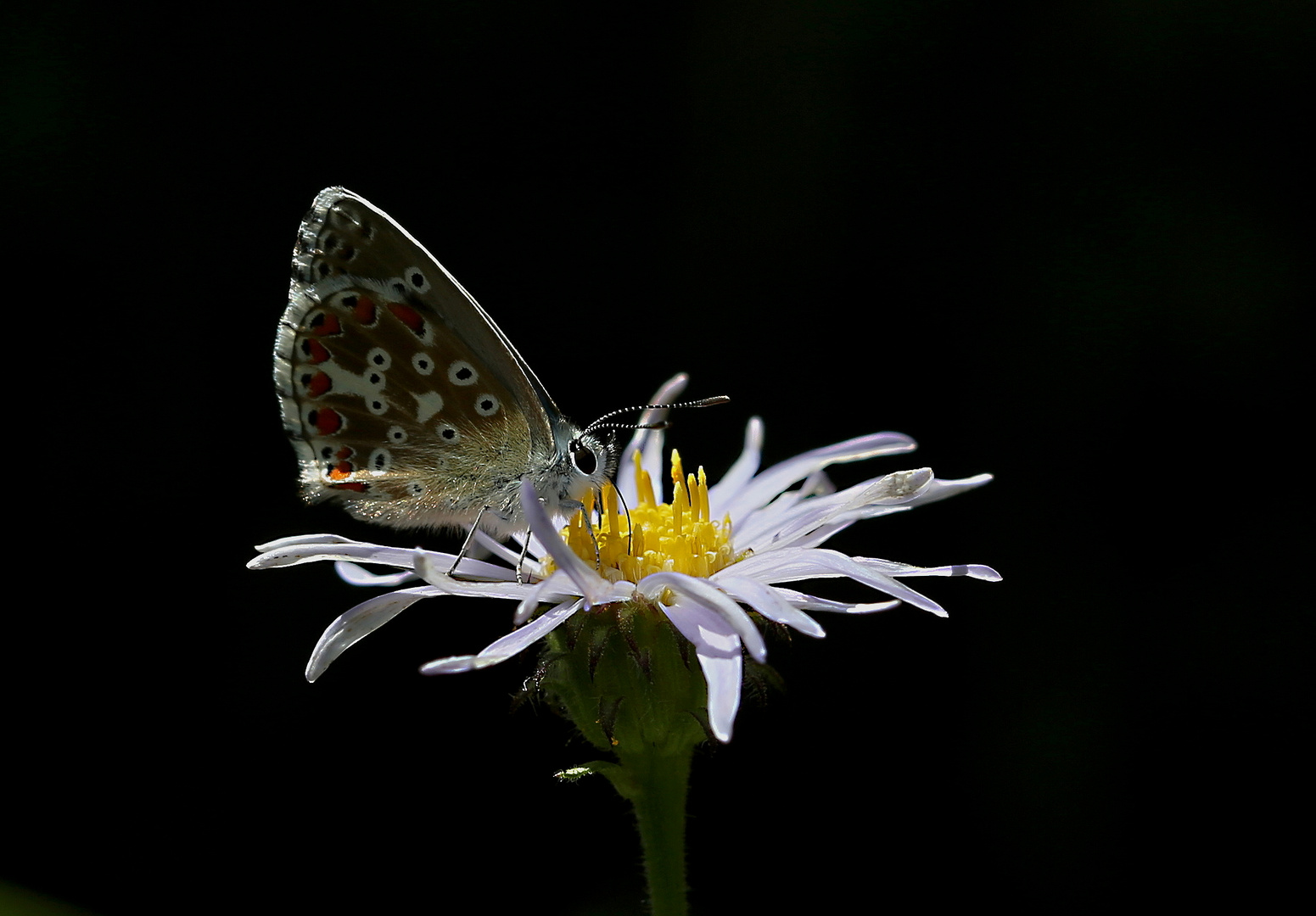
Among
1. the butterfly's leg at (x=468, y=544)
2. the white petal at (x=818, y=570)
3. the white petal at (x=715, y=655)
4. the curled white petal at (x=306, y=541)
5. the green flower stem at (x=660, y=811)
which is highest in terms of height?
the curled white petal at (x=306, y=541)

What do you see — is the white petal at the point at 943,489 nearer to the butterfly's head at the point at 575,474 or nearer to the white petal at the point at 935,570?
the white petal at the point at 935,570

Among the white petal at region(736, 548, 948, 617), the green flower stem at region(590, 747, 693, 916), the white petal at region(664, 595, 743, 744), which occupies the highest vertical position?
the white petal at region(736, 548, 948, 617)

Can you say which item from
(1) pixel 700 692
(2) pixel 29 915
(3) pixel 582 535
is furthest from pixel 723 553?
(2) pixel 29 915

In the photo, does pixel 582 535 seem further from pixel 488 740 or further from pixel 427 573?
pixel 488 740

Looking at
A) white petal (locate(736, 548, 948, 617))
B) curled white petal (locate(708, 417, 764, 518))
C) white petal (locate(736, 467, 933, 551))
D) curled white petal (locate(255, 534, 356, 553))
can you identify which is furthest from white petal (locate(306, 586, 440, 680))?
curled white petal (locate(708, 417, 764, 518))

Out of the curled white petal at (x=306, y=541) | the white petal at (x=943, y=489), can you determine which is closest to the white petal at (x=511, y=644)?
the curled white petal at (x=306, y=541)

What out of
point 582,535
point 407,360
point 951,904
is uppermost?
point 407,360

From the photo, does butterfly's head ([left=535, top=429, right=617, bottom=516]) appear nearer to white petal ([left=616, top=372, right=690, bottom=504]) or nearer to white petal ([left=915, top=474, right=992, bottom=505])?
white petal ([left=616, top=372, right=690, bottom=504])
